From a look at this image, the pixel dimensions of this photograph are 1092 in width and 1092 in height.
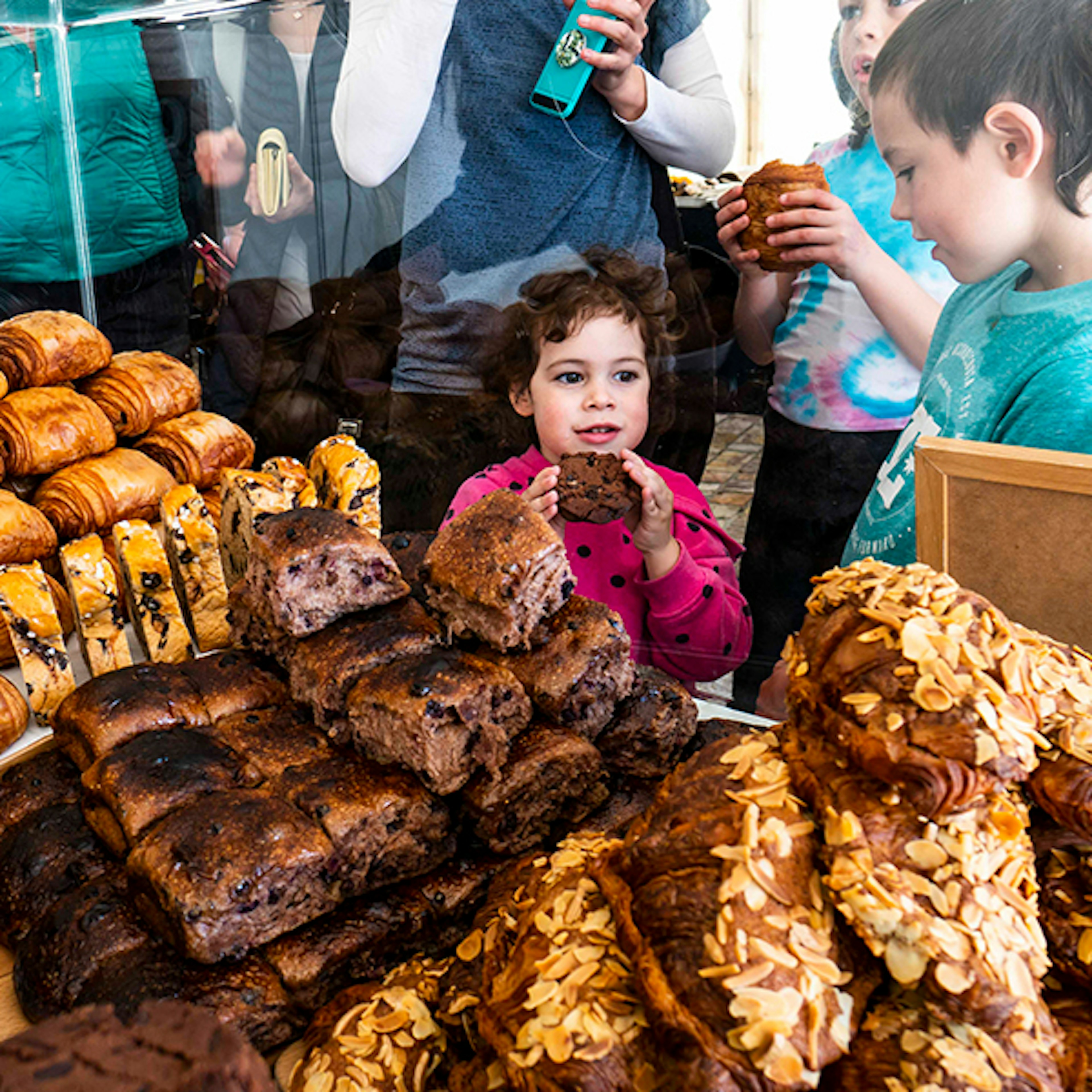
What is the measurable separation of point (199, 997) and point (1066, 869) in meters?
1.08

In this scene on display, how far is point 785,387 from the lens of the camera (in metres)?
2.09

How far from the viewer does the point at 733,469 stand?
7.29ft

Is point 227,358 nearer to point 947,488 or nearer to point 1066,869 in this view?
point 947,488

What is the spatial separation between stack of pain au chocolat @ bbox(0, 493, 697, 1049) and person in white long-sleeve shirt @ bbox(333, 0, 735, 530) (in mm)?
814

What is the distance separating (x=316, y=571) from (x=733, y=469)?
3.43 ft

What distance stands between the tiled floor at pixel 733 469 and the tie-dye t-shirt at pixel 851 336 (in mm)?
94

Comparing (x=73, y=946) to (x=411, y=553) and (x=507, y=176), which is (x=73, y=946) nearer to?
(x=411, y=553)

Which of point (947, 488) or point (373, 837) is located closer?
point (373, 837)

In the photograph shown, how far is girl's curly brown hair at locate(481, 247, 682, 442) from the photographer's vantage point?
2.17 m

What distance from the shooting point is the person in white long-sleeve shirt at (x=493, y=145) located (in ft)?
6.70

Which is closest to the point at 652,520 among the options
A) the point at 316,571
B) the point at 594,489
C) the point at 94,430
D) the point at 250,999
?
the point at 594,489

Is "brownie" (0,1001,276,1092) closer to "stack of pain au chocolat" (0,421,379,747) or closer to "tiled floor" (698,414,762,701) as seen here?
"stack of pain au chocolat" (0,421,379,747)

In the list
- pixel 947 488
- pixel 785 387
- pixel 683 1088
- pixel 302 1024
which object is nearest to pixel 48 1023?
pixel 683 1088

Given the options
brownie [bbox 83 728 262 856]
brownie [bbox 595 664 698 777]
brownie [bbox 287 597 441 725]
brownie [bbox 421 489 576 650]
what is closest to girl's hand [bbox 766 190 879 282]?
brownie [bbox 421 489 576 650]
